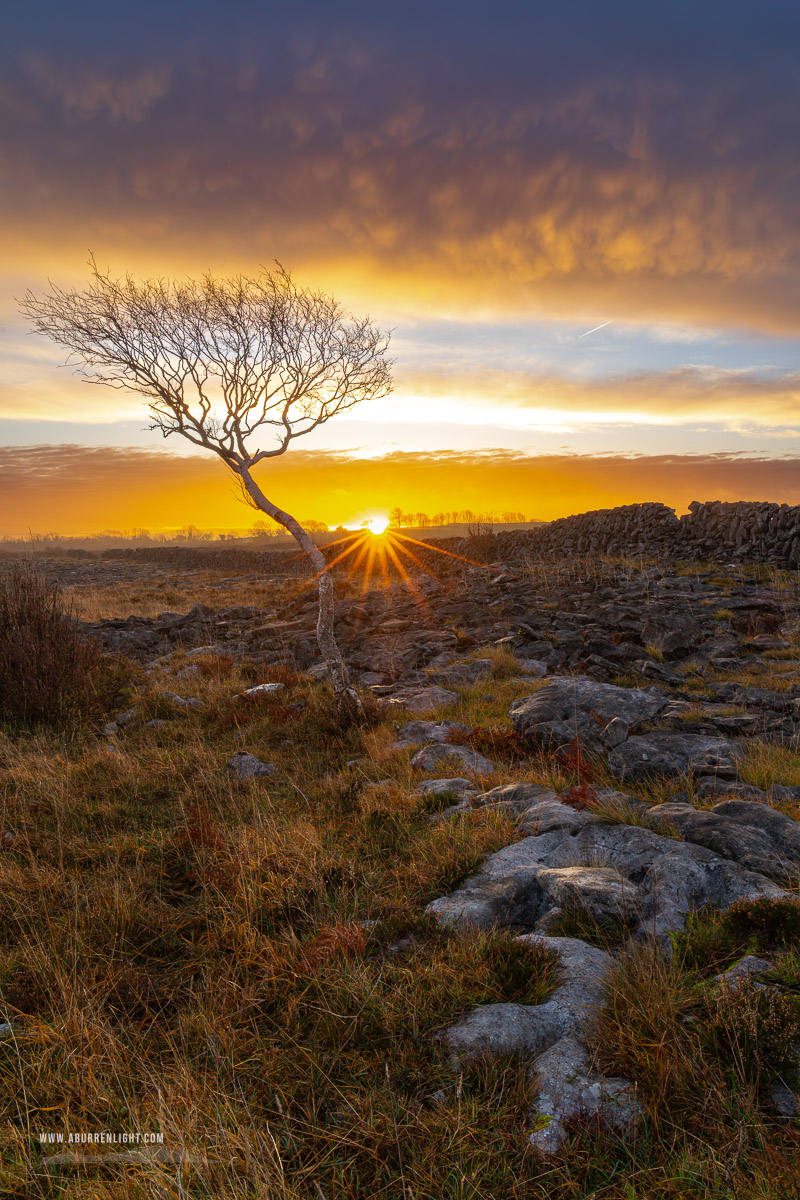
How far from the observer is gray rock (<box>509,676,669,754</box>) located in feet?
24.9

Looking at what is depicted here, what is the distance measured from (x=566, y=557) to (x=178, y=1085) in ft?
95.9

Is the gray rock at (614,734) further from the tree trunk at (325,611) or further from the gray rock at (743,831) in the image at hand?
the tree trunk at (325,611)

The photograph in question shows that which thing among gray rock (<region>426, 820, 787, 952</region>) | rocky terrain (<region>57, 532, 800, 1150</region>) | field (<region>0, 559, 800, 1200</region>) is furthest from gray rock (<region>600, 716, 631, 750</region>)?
gray rock (<region>426, 820, 787, 952</region>)

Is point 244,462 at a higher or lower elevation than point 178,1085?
higher

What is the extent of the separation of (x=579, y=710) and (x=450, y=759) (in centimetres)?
213

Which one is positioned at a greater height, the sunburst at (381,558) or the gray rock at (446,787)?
the sunburst at (381,558)

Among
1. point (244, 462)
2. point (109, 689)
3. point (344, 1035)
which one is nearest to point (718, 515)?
point (244, 462)

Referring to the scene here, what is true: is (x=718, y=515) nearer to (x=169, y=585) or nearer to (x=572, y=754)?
(x=572, y=754)

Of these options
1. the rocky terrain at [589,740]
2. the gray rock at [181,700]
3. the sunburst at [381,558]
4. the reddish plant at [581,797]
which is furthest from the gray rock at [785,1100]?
the sunburst at [381,558]

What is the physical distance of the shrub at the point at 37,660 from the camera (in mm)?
9938

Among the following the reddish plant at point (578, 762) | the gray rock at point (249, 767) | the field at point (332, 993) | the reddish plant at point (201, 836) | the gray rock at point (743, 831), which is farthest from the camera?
the gray rock at point (249, 767)

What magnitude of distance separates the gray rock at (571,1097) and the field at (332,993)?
0.13ft

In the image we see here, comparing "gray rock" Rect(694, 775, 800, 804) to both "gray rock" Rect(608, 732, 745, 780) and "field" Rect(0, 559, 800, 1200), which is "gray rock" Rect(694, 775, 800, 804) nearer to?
"field" Rect(0, 559, 800, 1200)

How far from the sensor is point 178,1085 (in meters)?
2.80
